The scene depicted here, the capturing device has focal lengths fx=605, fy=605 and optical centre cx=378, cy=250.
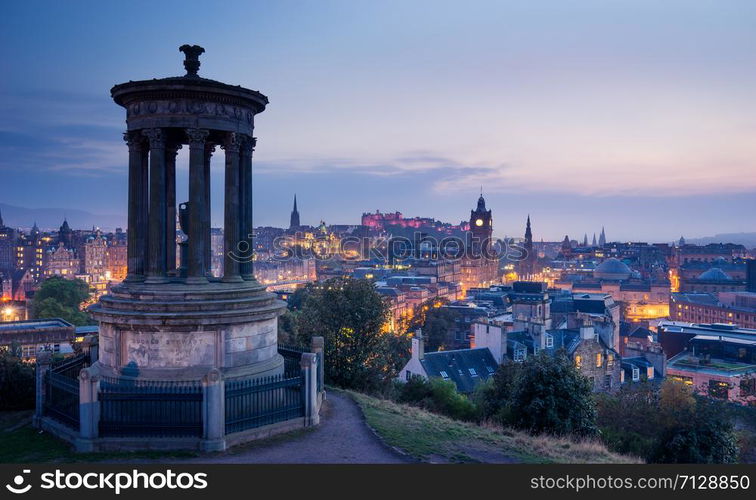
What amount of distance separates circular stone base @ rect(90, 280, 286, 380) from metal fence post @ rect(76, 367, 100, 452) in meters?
2.07

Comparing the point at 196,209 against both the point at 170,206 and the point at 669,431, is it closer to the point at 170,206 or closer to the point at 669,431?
the point at 170,206

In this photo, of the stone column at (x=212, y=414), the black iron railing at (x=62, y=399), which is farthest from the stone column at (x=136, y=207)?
the stone column at (x=212, y=414)

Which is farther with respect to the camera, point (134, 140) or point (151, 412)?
point (134, 140)

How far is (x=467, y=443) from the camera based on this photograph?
1752 cm

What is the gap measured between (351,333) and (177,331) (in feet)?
51.8

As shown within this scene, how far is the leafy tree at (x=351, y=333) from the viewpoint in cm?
3142

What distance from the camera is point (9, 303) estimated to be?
117m

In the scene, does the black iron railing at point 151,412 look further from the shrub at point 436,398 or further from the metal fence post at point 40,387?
the shrub at point 436,398

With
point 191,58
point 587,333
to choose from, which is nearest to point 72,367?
point 191,58

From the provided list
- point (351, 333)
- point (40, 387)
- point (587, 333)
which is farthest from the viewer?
point (587, 333)

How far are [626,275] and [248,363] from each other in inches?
7390

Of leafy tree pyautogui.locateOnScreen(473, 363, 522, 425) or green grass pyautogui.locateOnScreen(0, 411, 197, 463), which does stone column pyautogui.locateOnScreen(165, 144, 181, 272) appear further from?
leafy tree pyautogui.locateOnScreen(473, 363, 522, 425)

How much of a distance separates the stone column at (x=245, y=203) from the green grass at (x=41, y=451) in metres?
7.17

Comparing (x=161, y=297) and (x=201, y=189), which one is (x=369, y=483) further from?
(x=201, y=189)
